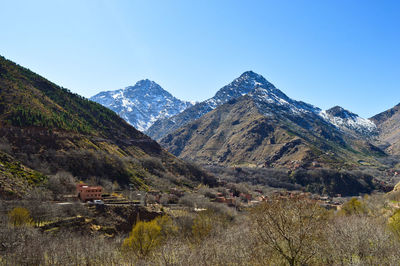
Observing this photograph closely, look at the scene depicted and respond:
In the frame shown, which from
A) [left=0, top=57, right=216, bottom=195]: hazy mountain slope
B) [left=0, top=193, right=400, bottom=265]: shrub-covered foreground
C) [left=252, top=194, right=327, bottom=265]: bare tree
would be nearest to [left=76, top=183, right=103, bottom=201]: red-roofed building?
[left=0, top=57, right=216, bottom=195]: hazy mountain slope

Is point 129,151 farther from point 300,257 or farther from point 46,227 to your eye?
point 300,257

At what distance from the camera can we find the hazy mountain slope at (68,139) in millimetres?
97125

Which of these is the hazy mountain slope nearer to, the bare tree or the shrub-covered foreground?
the shrub-covered foreground

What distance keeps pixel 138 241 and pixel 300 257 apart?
2757cm

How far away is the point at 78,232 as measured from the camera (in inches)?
1998

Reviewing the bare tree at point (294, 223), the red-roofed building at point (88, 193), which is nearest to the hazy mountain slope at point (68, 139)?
the red-roofed building at point (88, 193)

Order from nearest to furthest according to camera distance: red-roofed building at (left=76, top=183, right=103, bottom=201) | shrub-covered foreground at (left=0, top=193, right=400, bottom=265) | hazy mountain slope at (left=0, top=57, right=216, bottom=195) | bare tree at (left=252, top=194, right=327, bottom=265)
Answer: bare tree at (left=252, top=194, right=327, bottom=265)
shrub-covered foreground at (left=0, top=193, right=400, bottom=265)
red-roofed building at (left=76, top=183, right=103, bottom=201)
hazy mountain slope at (left=0, top=57, right=216, bottom=195)

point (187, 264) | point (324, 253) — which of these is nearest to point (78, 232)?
point (187, 264)

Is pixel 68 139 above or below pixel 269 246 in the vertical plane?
above

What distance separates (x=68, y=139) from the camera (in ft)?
382

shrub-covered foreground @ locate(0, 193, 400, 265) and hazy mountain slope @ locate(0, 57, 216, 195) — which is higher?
hazy mountain slope @ locate(0, 57, 216, 195)

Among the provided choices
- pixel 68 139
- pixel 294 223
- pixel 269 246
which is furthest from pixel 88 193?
pixel 294 223

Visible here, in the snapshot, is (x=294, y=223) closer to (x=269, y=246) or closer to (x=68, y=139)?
(x=269, y=246)

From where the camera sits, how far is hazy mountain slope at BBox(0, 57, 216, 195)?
97.1 m
